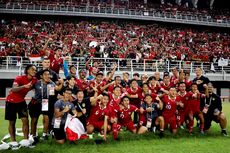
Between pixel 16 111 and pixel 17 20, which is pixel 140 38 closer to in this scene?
pixel 17 20

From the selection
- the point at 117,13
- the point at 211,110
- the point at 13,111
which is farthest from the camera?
the point at 117,13

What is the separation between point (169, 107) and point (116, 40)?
22.9m

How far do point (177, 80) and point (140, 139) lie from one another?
8.89 feet

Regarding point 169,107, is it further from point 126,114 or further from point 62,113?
point 62,113

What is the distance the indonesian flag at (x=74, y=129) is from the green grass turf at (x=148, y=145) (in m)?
0.17

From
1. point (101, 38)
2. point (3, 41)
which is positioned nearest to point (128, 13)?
point (101, 38)

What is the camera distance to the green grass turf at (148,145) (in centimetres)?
805

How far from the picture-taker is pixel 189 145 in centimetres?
873

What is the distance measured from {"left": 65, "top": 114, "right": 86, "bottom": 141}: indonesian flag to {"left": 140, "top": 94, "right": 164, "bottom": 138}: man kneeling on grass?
191cm

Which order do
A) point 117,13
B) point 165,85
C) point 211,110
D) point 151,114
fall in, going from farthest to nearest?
1. point 117,13
2. point 165,85
3. point 211,110
4. point 151,114

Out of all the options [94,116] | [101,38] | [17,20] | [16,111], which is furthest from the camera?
[17,20]

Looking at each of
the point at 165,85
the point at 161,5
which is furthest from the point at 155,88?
the point at 161,5

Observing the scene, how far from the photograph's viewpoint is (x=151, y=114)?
9914 millimetres

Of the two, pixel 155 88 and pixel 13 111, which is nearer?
pixel 13 111
